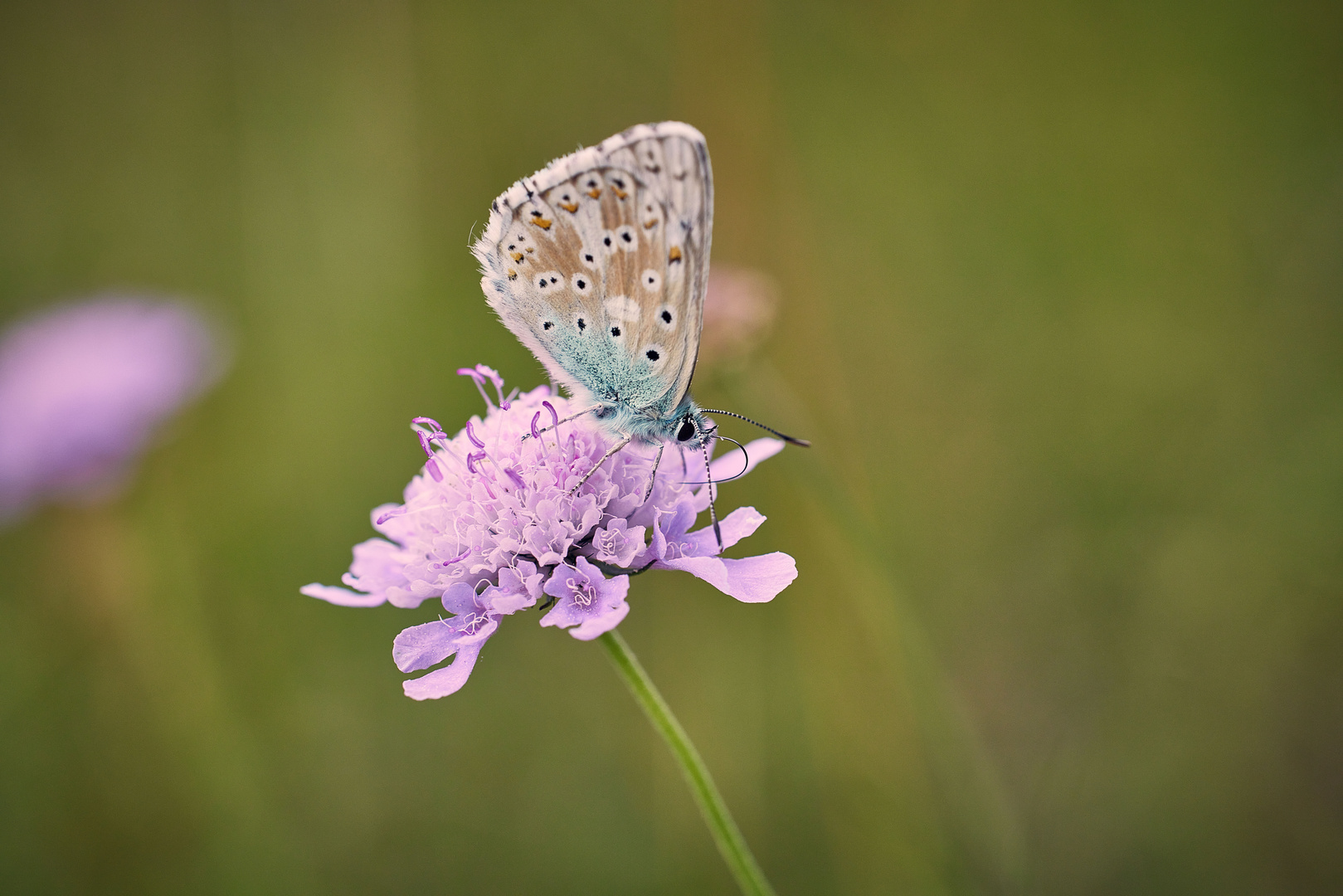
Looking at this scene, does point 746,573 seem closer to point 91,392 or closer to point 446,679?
point 446,679

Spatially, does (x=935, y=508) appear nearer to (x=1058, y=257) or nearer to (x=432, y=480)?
(x=1058, y=257)

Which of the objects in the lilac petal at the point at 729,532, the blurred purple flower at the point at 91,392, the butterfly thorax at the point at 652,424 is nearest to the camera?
the lilac petal at the point at 729,532

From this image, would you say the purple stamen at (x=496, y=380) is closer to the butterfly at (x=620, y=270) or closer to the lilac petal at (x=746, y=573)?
the butterfly at (x=620, y=270)

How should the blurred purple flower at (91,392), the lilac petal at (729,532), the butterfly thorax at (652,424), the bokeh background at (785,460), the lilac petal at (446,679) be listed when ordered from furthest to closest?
the blurred purple flower at (91,392) → the bokeh background at (785,460) → the butterfly thorax at (652,424) → the lilac petal at (729,532) → the lilac petal at (446,679)

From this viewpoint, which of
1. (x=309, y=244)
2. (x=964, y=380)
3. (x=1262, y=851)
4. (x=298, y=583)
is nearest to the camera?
(x=1262, y=851)

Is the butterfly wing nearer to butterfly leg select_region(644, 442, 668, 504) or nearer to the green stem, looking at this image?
butterfly leg select_region(644, 442, 668, 504)

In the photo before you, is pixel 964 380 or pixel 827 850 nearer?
pixel 827 850

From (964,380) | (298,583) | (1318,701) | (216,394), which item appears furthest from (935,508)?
(216,394)

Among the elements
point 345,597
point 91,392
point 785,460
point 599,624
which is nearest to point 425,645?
point 345,597

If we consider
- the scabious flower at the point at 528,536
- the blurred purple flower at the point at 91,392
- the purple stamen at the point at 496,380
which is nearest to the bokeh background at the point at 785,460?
the blurred purple flower at the point at 91,392
